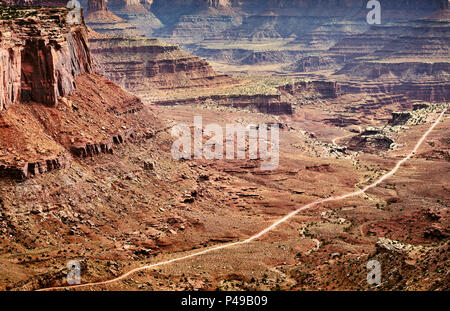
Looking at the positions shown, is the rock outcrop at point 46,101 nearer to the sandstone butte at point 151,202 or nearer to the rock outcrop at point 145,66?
the sandstone butte at point 151,202

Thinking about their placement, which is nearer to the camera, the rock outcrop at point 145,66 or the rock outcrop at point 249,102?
the rock outcrop at point 249,102

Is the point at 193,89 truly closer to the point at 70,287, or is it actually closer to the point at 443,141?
the point at 443,141

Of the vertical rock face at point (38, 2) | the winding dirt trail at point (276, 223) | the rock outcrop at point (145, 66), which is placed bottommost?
the winding dirt trail at point (276, 223)

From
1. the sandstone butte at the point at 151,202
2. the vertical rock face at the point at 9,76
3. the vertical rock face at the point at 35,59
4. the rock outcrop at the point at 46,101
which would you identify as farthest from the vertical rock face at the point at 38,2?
the vertical rock face at the point at 9,76

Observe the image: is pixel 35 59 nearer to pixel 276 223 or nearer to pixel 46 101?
pixel 46 101

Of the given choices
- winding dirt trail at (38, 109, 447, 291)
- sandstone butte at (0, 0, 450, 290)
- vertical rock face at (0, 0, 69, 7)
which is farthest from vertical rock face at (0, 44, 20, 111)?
vertical rock face at (0, 0, 69, 7)

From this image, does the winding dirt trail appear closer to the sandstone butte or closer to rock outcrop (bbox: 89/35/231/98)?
the sandstone butte

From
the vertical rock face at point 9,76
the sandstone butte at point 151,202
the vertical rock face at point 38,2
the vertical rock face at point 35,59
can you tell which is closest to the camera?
the sandstone butte at point 151,202

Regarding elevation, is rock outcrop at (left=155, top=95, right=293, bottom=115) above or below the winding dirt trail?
above

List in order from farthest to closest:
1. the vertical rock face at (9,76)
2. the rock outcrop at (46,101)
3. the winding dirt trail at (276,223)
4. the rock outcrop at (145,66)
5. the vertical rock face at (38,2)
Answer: the rock outcrop at (145,66)
the vertical rock face at (38,2)
the vertical rock face at (9,76)
the rock outcrop at (46,101)
the winding dirt trail at (276,223)
